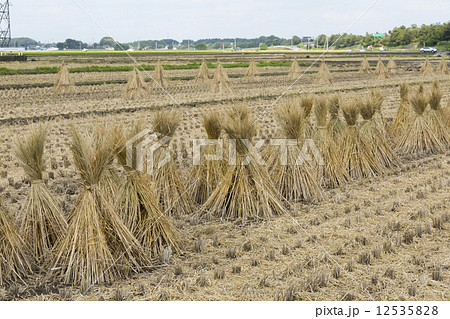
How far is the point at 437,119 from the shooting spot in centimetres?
985

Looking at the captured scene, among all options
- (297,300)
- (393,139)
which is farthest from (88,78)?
(297,300)

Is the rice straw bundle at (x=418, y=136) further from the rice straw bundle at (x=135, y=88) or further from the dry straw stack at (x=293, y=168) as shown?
the rice straw bundle at (x=135, y=88)

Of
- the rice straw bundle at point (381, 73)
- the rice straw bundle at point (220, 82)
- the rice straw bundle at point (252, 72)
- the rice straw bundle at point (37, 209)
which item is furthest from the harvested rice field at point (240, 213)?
the rice straw bundle at point (381, 73)

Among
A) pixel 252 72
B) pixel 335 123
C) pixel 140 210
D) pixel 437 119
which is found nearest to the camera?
pixel 140 210

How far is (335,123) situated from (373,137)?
73cm

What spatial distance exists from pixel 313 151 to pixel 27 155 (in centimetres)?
419

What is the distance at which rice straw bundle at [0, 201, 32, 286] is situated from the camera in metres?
4.38

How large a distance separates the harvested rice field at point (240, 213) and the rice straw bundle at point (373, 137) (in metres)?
0.03

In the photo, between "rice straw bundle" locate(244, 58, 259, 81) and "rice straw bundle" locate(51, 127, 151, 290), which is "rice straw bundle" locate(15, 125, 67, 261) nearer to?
"rice straw bundle" locate(51, 127, 151, 290)

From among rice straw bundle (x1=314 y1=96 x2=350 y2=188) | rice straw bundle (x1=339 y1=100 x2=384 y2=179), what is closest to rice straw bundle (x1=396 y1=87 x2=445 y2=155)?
rice straw bundle (x1=339 y1=100 x2=384 y2=179)

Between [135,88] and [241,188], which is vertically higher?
[135,88]

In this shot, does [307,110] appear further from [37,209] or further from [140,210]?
[37,209]

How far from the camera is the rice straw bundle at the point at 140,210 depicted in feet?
16.4

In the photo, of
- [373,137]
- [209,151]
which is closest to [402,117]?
[373,137]
